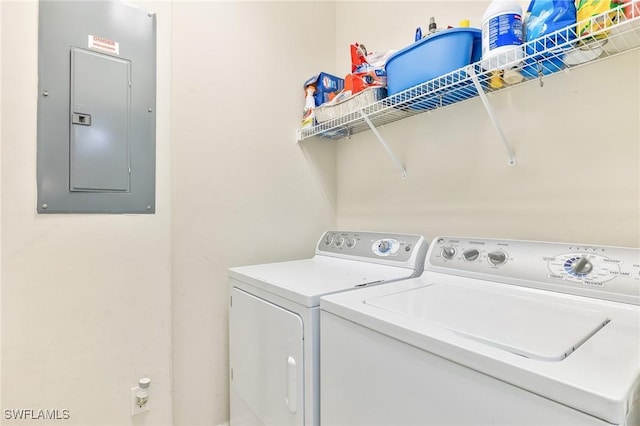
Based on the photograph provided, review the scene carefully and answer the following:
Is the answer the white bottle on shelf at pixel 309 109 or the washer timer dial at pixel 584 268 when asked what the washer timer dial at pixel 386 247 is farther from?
the white bottle on shelf at pixel 309 109

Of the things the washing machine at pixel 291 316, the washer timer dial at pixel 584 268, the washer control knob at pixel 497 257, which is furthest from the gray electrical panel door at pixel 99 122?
the washer timer dial at pixel 584 268

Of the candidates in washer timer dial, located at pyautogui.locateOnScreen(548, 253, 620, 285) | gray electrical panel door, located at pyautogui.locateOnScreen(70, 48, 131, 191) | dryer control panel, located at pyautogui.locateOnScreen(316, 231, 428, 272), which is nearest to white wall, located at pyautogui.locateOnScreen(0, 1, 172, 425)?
gray electrical panel door, located at pyautogui.locateOnScreen(70, 48, 131, 191)

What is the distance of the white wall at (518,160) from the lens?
105 cm

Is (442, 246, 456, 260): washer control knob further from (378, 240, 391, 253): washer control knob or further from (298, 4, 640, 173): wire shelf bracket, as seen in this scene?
(298, 4, 640, 173): wire shelf bracket

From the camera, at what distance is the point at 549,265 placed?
3.34 ft

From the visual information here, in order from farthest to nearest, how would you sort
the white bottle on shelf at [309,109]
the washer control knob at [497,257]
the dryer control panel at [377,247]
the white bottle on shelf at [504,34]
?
the white bottle on shelf at [309,109]
the dryer control panel at [377,247]
the washer control knob at [497,257]
the white bottle on shelf at [504,34]

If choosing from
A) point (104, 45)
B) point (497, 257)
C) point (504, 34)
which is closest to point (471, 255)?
point (497, 257)

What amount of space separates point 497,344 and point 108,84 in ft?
5.54

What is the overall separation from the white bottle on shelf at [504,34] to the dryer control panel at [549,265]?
612 millimetres

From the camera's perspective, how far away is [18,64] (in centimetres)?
122

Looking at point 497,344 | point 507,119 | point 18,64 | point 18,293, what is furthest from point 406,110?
point 18,293

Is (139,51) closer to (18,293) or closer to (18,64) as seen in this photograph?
(18,64)
